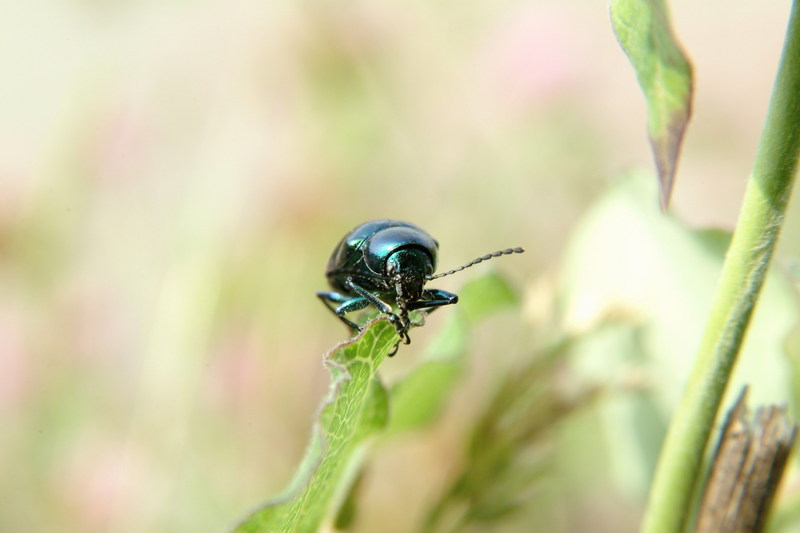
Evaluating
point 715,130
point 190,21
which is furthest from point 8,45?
point 715,130

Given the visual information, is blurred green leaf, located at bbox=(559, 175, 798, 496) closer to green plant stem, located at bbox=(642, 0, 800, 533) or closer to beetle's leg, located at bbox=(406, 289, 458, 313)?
beetle's leg, located at bbox=(406, 289, 458, 313)

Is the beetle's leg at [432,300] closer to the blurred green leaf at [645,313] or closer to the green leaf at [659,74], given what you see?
the blurred green leaf at [645,313]

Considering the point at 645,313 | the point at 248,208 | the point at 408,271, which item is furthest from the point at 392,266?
the point at 248,208

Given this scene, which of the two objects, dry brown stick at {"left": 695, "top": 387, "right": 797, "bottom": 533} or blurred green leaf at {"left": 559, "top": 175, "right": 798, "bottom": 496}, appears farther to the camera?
blurred green leaf at {"left": 559, "top": 175, "right": 798, "bottom": 496}

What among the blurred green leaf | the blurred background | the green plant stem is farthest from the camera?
the blurred background

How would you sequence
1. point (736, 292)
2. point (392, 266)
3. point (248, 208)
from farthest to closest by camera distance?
1. point (248, 208)
2. point (392, 266)
3. point (736, 292)

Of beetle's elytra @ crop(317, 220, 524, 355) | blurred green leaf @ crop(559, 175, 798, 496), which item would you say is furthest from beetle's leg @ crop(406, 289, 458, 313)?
blurred green leaf @ crop(559, 175, 798, 496)

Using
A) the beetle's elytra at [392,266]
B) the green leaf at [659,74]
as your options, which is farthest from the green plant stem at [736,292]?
the beetle's elytra at [392,266]

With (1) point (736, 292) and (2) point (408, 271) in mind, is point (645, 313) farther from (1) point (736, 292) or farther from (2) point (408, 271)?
(1) point (736, 292)
